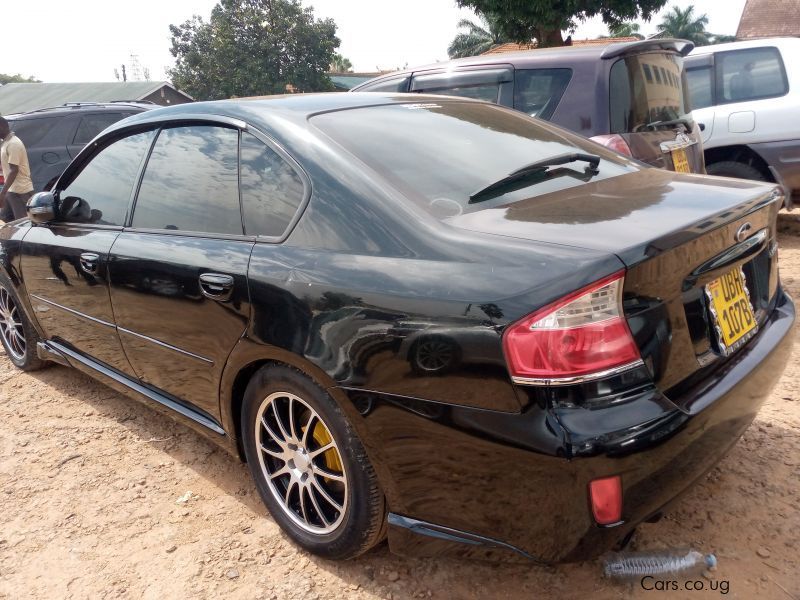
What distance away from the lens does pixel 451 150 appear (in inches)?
88.4

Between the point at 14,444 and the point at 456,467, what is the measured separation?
8.70ft

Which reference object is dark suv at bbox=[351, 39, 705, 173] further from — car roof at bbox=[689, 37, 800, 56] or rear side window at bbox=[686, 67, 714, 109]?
car roof at bbox=[689, 37, 800, 56]

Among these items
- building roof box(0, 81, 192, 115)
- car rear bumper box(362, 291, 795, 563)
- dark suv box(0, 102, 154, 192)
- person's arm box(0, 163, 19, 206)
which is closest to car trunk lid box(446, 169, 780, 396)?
car rear bumper box(362, 291, 795, 563)

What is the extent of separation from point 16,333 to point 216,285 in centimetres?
268

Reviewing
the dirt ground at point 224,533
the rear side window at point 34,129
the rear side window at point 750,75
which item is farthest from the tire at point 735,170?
the rear side window at point 34,129

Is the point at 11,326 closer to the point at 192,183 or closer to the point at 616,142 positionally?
the point at 192,183

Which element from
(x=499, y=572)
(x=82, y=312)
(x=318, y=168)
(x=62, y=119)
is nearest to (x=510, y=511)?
(x=499, y=572)

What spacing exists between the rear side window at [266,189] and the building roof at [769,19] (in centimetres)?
3800

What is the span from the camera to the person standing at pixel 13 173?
7.29 metres

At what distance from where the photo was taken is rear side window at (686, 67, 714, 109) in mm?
6117

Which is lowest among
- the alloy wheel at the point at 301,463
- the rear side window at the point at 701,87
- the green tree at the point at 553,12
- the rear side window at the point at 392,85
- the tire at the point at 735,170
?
the alloy wheel at the point at 301,463

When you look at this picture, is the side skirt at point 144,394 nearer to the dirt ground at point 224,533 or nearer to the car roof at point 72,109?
the dirt ground at point 224,533

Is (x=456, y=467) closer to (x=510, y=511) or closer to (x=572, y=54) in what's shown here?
(x=510, y=511)

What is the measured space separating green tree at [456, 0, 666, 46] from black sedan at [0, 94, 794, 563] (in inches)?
633
